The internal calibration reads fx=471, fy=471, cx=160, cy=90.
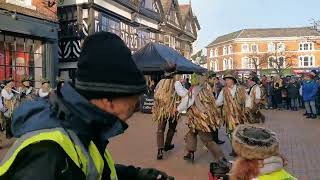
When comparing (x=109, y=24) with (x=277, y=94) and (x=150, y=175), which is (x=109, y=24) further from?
(x=150, y=175)

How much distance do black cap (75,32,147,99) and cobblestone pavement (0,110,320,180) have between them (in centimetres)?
579

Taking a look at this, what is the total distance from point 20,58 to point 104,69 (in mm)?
15717

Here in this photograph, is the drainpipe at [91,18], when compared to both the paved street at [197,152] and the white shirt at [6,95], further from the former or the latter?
the white shirt at [6,95]

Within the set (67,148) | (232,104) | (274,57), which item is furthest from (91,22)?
(274,57)

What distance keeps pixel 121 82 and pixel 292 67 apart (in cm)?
8388

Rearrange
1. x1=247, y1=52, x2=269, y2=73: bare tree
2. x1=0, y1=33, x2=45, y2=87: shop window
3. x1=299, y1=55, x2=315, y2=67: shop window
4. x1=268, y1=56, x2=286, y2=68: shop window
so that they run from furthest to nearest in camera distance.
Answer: x1=299, y1=55, x2=315, y2=67: shop window, x1=247, y1=52, x2=269, y2=73: bare tree, x1=268, y1=56, x2=286, y2=68: shop window, x1=0, y1=33, x2=45, y2=87: shop window

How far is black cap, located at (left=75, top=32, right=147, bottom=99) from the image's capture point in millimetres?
1721

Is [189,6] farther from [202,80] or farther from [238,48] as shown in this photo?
[238,48]

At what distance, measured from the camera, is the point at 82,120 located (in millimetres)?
1671

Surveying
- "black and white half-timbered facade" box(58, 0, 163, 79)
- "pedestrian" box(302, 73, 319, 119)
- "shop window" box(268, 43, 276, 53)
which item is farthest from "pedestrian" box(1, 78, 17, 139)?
"shop window" box(268, 43, 276, 53)

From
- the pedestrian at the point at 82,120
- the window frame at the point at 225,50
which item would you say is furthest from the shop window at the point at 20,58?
the window frame at the point at 225,50

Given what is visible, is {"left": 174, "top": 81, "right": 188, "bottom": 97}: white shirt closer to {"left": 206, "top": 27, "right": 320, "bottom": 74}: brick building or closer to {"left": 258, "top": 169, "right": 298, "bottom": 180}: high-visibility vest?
{"left": 258, "top": 169, "right": 298, "bottom": 180}: high-visibility vest

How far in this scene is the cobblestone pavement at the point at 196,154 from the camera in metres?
7.97

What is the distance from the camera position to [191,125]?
27.3 ft
